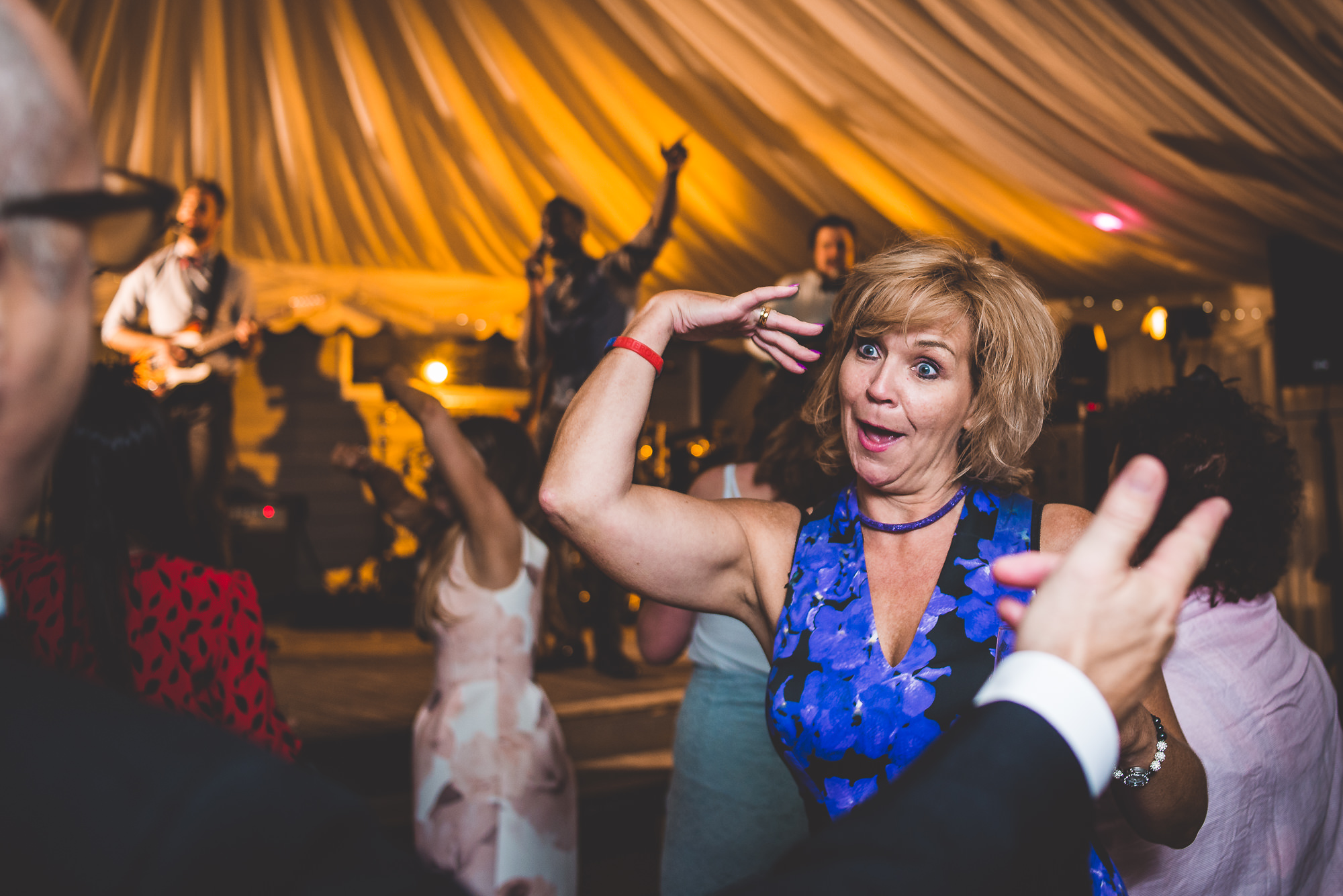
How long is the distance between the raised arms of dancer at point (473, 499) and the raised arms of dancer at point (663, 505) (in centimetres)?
79

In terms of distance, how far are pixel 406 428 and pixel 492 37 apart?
4375mm

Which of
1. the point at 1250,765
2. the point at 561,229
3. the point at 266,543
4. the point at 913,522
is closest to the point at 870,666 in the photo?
the point at 913,522

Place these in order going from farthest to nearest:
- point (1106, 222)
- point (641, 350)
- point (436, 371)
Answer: point (436, 371) < point (1106, 222) < point (641, 350)

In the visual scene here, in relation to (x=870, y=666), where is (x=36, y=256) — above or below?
above

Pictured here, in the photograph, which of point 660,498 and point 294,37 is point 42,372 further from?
point 294,37

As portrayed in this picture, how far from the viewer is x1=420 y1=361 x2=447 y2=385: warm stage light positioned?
7.67 meters

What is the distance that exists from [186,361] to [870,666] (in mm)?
3677

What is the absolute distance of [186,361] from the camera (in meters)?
3.79

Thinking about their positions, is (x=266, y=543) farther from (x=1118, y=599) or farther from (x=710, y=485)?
(x=1118, y=599)

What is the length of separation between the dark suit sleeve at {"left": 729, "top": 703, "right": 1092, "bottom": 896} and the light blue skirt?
1236mm

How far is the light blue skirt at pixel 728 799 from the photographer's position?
5.51ft

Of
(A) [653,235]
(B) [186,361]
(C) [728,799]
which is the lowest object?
(C) [728,799]

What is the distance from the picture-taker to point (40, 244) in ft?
1.36

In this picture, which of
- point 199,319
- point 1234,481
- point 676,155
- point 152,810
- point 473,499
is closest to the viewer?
point 152,810
